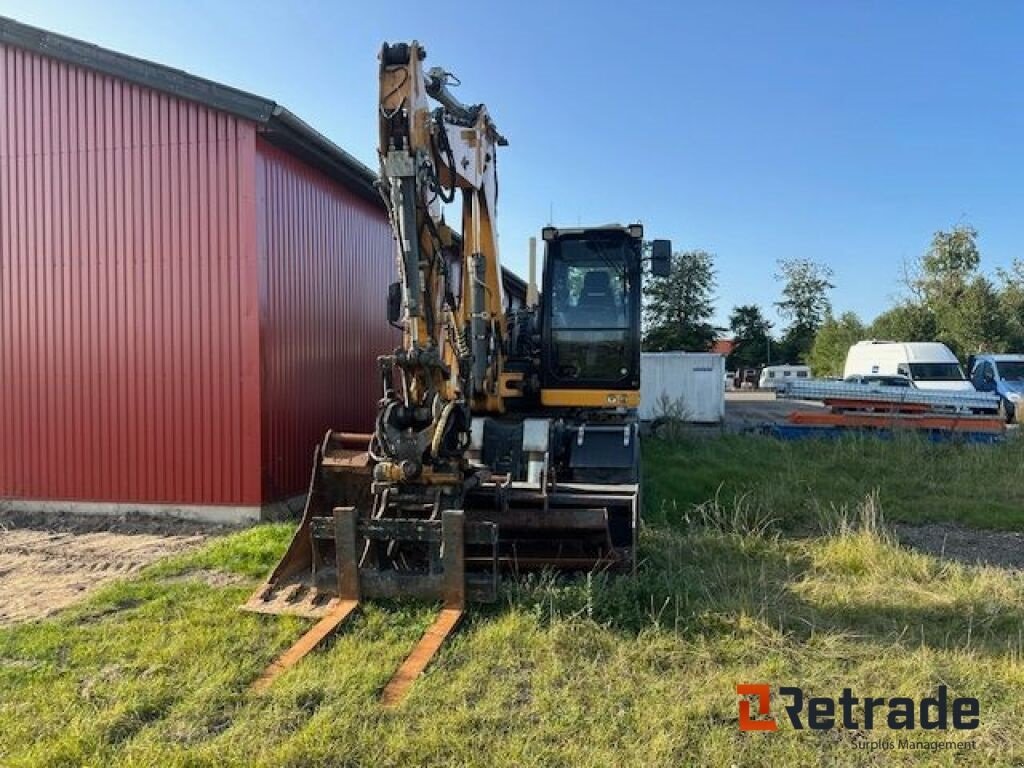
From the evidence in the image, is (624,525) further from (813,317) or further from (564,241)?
(813,317)

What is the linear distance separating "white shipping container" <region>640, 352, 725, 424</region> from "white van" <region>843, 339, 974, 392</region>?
19.1 feet

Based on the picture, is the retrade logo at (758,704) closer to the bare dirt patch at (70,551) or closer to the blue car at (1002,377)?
the bare dirt patch at (70,551)

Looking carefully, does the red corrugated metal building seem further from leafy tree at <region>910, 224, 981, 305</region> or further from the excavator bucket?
leafy tree at <region>910, 224, 981, 305</region>

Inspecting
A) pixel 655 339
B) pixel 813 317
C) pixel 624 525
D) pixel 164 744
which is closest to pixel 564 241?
pixel 624 525

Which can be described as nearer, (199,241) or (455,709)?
(455,709)

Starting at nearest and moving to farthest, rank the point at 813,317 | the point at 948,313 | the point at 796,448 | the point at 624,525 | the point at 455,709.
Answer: the point at 455,709, the point at 624,525, the point at 796,448, the point at 948,313, the point at 813,317

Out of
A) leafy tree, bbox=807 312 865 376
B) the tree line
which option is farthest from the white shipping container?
leafy tree, bbox=807 312 865 376

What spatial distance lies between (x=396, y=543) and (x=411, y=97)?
3605mm

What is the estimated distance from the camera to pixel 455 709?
3842mm

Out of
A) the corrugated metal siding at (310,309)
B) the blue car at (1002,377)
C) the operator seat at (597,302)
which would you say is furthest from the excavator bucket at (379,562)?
the blue car at (1002,377)

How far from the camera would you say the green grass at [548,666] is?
11.5ft

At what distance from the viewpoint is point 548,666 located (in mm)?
4359

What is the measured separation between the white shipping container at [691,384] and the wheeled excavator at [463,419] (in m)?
11.6

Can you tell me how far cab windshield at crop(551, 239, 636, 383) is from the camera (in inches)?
324
